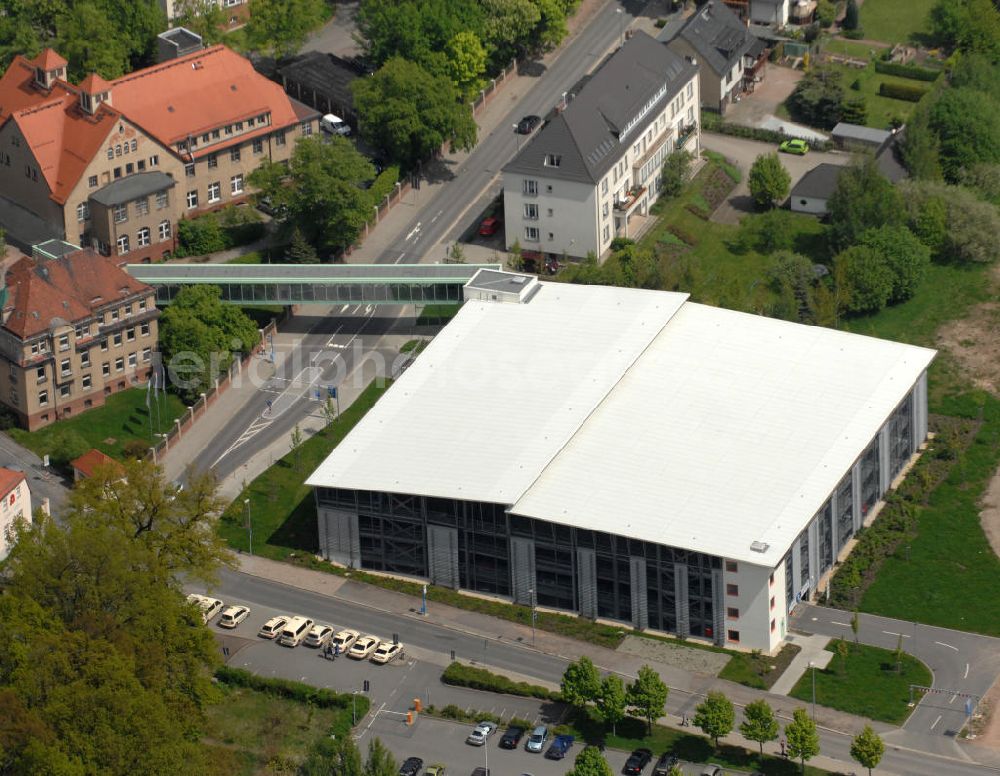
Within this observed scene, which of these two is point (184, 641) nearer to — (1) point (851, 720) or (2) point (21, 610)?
(2) point (21, 610)

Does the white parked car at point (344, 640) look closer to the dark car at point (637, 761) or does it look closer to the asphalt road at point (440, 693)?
the asphalt road at point (440, 693)

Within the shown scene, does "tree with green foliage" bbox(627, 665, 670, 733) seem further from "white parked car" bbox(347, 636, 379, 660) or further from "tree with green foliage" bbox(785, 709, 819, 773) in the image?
"white parked car" bbox(347, 636, 379, 660)

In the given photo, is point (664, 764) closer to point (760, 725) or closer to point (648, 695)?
point (648, 695)

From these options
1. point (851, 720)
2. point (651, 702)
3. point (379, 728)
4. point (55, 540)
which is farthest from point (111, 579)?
point (851, 720)

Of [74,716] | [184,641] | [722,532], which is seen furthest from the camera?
[722,532]

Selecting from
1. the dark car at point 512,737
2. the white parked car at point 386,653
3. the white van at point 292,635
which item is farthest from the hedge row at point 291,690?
the dark car at point 512,737
